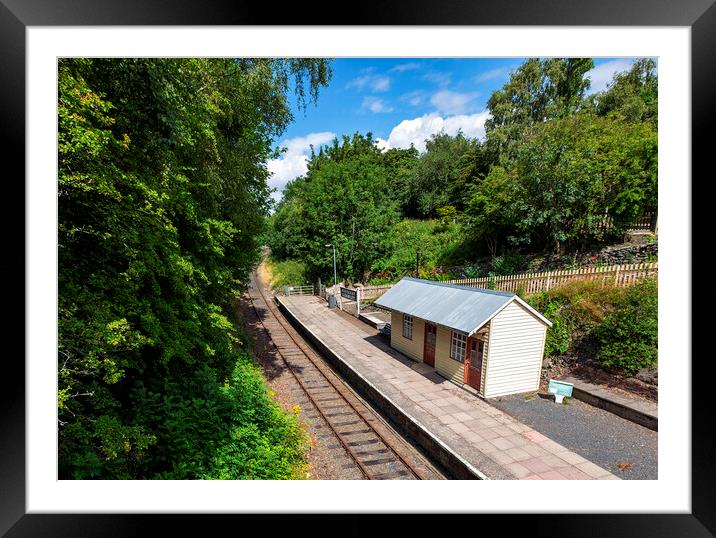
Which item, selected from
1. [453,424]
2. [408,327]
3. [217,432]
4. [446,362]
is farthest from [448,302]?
[217,432]

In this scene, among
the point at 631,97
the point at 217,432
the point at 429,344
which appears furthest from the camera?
the point at 631,97

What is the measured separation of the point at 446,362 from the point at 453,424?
273 centimetres

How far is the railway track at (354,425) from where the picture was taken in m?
6.57

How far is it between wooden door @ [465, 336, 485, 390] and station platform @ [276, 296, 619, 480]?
0.35 m

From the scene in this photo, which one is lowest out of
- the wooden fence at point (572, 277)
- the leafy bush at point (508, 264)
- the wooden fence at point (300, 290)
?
the wooden fence at point (300, 290)

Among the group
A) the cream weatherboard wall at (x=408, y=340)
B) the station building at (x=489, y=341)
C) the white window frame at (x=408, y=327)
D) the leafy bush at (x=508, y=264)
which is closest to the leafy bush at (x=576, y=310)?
the station building at (x=489, y=341)

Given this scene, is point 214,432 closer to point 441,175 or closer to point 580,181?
point 580,181

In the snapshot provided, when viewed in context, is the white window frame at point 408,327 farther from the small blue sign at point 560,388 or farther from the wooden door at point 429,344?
the small blue sign at point 560,388

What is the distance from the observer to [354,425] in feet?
27.0

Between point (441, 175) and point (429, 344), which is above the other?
point (441, 175)

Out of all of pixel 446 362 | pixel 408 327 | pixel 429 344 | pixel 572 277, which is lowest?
pixel 446 362

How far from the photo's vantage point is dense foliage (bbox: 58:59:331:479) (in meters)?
3.35

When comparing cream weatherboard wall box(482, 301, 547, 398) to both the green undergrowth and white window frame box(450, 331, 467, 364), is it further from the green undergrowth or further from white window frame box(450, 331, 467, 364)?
the green undergrowth

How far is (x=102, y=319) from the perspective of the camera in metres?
3.61
